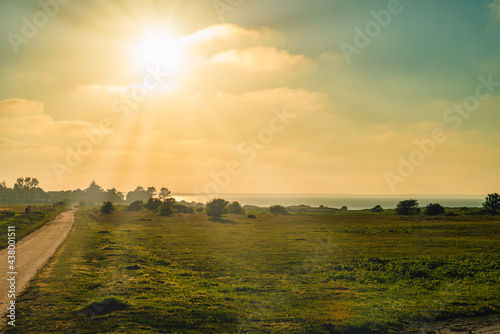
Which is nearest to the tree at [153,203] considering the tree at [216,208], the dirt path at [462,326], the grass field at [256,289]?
the tree at [216,208]

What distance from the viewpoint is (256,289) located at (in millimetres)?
22391

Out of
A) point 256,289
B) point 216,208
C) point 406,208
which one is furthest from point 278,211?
point 256,289

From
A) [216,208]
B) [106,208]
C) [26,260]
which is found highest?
[106,208]

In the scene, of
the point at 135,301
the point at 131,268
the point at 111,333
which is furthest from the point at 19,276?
the point at 111,333

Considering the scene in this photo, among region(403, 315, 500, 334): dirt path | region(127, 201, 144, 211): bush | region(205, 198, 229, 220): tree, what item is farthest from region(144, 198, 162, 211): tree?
region(403, 315, 500, 334): dirt path

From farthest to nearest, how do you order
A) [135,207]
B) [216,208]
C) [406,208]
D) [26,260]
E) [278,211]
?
[135,207] < [278,211] < [406,208] < [216,208] < [26,260]

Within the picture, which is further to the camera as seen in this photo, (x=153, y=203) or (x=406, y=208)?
(x=153, y=203)

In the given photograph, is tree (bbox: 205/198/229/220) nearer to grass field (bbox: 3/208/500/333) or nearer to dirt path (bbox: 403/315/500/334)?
grass field (bbox: 3/208/500/333)

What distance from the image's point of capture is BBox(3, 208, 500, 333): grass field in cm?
1568

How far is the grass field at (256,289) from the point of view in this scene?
1568 cm

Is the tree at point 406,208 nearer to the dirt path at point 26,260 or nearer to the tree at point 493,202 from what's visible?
the tree at point 493,202

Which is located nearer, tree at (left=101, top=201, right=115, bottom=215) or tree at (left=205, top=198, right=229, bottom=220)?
tree at (left=205, top=198, right=229, bottom=220)

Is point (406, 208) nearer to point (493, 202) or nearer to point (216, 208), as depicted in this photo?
point (493, 202)

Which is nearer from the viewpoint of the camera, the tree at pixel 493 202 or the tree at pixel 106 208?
the tree at pixel 493 202
